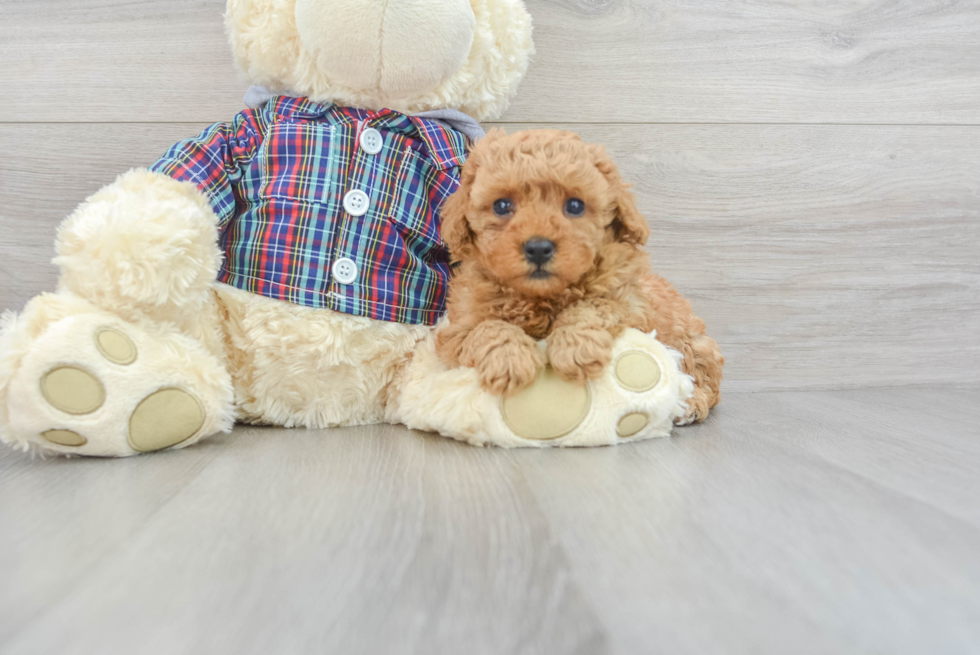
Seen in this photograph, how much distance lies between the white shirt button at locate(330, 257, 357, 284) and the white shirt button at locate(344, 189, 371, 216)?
63mm

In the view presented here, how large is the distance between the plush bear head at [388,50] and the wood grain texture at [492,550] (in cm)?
47

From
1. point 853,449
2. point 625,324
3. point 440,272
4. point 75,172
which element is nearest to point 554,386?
point 625,324

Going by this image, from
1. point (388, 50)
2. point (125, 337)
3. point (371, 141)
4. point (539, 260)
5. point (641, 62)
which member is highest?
point (641, 62)

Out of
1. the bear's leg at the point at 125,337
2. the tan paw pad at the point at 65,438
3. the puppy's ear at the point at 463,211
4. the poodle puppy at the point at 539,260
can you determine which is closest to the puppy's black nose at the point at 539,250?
the poodle puppy at the point at 539,260

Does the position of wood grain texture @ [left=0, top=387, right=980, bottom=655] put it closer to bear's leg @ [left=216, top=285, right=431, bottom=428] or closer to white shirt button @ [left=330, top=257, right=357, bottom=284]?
bear's leg @ [left=216, top=285, right=431, bottom=428]

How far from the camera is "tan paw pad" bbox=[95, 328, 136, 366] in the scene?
2.30ft

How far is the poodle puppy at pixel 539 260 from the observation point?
28.5 inches

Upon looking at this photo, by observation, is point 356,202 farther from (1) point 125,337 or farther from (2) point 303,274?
(1) point 125,337

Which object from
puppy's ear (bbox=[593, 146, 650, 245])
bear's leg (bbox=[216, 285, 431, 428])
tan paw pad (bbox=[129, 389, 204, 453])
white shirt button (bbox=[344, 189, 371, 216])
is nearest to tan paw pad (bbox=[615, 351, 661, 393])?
puppy's ear (bbox=[593, 146, 650, 245])

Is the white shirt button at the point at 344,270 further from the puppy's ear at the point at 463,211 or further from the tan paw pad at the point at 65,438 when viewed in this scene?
the tan paw pad at the point at 65,438

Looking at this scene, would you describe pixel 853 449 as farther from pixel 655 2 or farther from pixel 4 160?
pixel 4 160

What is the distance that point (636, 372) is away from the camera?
762 mm

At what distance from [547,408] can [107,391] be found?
47 centimetres

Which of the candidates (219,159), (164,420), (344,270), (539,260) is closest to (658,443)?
(539,260)
